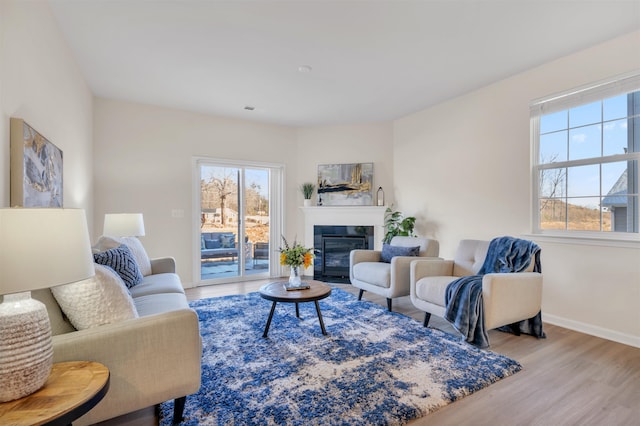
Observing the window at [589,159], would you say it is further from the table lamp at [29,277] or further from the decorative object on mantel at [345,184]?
the table lamp at [29,277]

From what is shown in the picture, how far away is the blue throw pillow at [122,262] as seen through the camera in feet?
7.88

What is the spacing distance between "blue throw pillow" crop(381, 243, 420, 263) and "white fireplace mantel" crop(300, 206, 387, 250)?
1.14 m

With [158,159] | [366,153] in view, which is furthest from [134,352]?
[366,153]

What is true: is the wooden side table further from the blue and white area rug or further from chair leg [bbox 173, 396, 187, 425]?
the blue and white area rug

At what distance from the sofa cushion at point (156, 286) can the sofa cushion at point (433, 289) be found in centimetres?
223

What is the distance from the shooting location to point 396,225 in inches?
197

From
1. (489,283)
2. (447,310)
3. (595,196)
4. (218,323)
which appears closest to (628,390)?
(489,283)

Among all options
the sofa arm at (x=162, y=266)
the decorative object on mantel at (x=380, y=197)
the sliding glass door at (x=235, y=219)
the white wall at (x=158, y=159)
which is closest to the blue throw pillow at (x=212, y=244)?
the sliding glass door at (x=235, y=219)

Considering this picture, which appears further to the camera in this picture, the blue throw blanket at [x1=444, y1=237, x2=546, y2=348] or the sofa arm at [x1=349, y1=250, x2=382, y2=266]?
the sofa arm at [x1=349, y1=250, x2=382, y2=266]

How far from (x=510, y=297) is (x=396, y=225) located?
2525 millimetres

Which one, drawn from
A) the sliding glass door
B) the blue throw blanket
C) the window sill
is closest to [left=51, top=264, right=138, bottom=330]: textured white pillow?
the blue throw blanket

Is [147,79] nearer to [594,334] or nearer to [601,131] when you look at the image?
[601,131]

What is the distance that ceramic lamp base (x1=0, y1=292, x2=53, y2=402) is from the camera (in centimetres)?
96

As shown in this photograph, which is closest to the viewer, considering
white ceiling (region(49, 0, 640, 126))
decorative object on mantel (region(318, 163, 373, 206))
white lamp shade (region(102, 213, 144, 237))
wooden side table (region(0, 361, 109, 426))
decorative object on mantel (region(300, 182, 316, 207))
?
wooden side table (region(0, 361, 109, 426))
